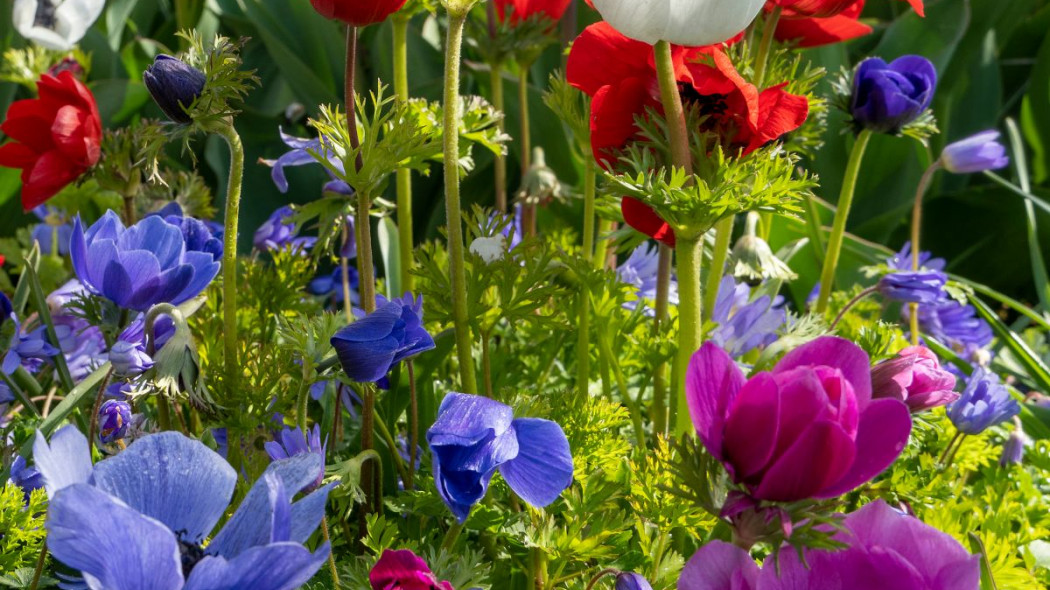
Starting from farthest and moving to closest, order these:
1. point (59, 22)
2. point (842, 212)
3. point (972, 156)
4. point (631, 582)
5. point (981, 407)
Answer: point (59, 22), point (972, 156), point (842, 212), point (981, 407), point (631, 582)

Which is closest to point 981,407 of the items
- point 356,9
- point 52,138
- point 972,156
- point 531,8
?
point 972,156

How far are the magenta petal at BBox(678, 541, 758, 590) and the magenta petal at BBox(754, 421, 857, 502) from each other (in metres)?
0.04

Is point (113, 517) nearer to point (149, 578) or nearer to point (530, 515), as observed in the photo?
point (149, 578)

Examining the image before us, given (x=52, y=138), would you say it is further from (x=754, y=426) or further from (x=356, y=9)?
(x=754, y=426)

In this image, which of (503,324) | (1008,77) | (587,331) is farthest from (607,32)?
(1008,77)

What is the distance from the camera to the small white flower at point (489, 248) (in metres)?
0.66

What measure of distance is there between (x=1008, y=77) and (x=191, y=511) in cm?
233

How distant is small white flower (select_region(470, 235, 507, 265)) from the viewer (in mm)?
664

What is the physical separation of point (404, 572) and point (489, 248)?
28cm

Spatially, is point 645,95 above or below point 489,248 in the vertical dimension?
above

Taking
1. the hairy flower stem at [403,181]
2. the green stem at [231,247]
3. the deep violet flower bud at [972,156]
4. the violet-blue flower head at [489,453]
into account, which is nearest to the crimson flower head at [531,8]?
the hairy flower stem at [403,181]

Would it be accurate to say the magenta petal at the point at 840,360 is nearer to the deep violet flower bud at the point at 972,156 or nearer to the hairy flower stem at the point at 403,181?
the hairy flower stem at the point at 403,181

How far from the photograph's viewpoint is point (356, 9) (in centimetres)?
57

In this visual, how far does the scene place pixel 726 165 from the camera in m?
0.53
